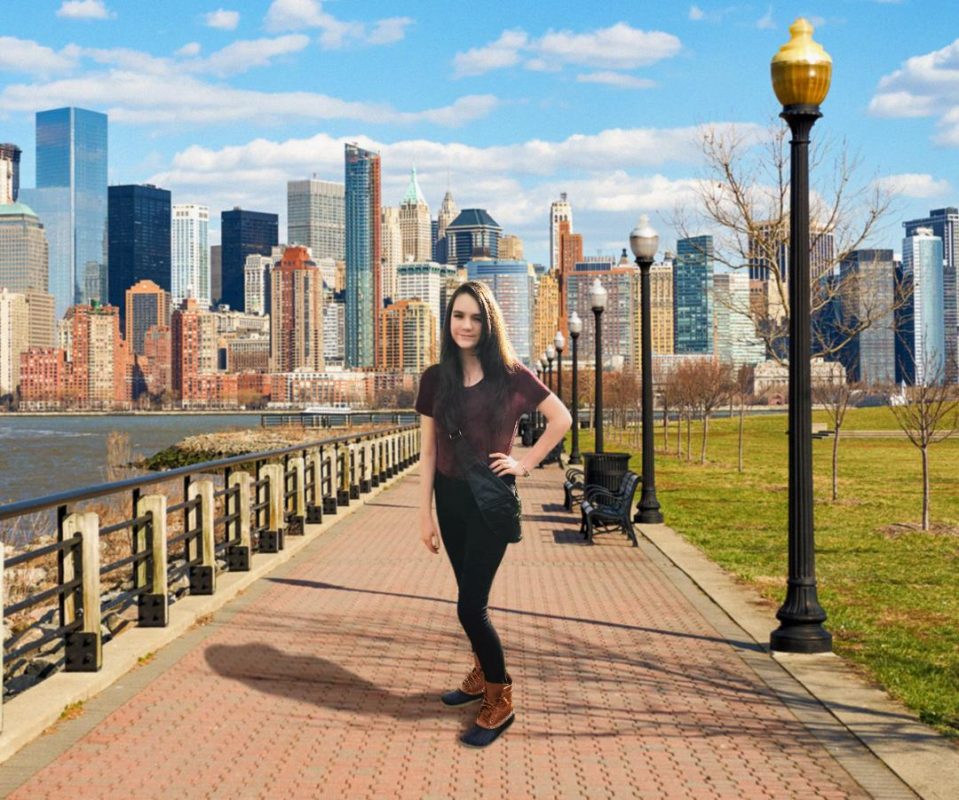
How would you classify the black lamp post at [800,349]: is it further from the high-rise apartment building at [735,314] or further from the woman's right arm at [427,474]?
the high-rise apartment building at [735,314]

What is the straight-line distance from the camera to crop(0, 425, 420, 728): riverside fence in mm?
7055

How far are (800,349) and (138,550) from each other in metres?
4.72

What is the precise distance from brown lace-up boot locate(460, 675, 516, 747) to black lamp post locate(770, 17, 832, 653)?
2.69 m

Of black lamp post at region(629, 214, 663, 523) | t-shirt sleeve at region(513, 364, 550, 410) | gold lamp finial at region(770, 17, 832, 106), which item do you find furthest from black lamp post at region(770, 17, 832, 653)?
black lamp post at region(629, 214, 663, 523)

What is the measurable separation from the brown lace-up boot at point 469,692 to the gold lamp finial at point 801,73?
15.0 ft

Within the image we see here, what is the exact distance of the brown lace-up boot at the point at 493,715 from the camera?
5.85 meters

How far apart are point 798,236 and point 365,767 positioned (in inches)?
190

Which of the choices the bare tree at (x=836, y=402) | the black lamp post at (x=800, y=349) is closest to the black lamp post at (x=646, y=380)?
the bare tree at (x=836, y=402)

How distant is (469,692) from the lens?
651 centimetres

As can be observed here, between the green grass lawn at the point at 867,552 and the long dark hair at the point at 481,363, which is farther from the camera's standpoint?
the green grass lawn at the point at 867,552

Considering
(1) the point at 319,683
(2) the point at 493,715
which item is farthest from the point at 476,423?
(1) the point at 319,683

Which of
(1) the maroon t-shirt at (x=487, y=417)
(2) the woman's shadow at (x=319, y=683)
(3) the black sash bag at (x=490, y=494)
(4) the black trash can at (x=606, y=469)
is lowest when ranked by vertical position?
(2) the woman's shadow at (x=319, y=683)

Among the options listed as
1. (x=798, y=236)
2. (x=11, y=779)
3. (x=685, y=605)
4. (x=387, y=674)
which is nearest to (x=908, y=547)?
(x=685, y=605)

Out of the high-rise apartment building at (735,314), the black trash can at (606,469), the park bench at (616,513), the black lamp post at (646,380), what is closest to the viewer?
the park bench at (616,513)
